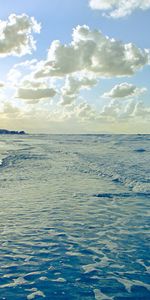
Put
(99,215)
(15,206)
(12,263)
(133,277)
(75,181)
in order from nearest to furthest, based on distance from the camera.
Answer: (133,277) < (12,263) < (99,215) < (15,206) < (75,181)

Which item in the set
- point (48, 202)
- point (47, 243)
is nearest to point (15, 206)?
point (48, 202)

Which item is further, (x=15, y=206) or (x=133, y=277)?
(x=15, y=206)

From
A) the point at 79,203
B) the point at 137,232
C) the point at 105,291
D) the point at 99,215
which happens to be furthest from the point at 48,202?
the point at 105,291

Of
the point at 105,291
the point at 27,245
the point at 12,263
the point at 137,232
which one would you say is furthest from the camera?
the point at 137,232

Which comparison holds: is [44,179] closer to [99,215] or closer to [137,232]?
[99,215]

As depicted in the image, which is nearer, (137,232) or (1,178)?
(137,232)

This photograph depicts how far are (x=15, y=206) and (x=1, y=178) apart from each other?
9944mm

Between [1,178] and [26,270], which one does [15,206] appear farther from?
[1,178]

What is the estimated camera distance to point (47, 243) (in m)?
11.4

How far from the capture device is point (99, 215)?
49.3 ft

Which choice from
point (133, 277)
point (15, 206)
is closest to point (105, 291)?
point (133, 277)

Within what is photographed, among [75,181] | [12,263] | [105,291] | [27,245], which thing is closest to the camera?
[105,291]

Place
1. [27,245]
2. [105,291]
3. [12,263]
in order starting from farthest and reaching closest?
1. [27,245]
2. [12,263]
3. [105,291]

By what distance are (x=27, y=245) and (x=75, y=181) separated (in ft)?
44.4
